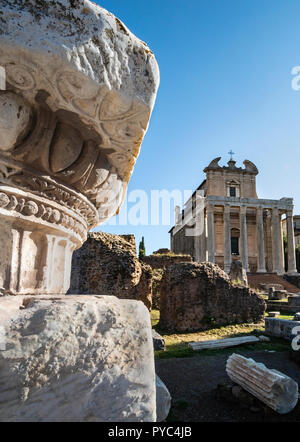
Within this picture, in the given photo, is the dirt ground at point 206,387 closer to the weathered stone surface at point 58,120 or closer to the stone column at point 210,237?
A: the weathered stone surface at point 58,120

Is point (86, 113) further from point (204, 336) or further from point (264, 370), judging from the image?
point (204, 336)

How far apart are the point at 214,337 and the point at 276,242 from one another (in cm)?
2596

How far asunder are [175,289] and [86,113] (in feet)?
23.3

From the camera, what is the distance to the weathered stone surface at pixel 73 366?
873 mm

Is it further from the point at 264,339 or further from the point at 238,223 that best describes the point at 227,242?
the point at 264,339

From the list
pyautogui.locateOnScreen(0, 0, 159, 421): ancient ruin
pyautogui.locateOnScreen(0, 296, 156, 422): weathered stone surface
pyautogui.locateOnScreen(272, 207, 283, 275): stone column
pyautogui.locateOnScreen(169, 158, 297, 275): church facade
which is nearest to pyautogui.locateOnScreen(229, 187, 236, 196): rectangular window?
pyautogui.locateOnScreen(169, 158, 297, 275): church facade

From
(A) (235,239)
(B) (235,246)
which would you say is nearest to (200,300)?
(B) (235,246)

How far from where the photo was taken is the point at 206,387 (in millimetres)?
3746

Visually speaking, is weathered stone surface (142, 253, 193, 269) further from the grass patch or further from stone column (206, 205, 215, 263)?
stone column (206, 205, 215, 263)

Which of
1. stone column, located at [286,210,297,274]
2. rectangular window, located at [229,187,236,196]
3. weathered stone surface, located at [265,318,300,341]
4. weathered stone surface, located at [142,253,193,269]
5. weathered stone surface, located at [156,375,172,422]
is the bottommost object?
weathered stone surface, located at [265,318,300,341]

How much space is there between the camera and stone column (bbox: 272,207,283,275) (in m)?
29.4

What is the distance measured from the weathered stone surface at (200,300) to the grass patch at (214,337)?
28cm

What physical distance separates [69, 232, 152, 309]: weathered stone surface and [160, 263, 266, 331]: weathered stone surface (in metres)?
1.51
